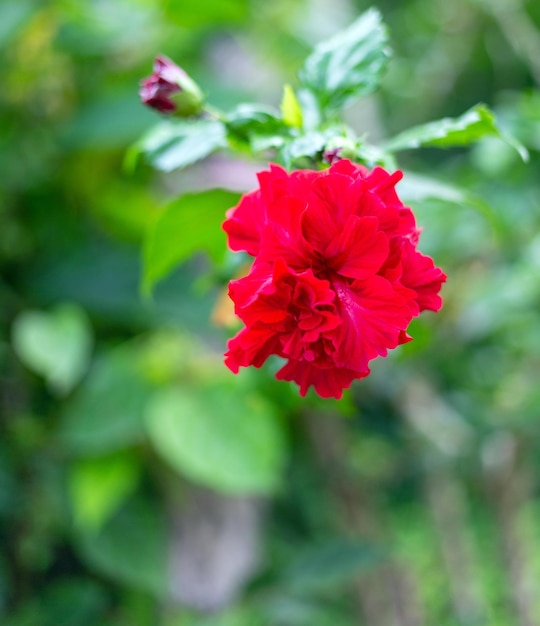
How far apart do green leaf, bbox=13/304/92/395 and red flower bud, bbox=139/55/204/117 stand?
724 mm

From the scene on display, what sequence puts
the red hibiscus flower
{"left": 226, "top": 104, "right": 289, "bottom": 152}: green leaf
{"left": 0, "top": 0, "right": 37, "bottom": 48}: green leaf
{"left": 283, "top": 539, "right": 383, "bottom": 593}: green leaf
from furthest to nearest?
{"left": 283, "top": 539, "right": 383, "bottom": 593}: green leaf → {"left": 0, "top": 0, "right": 37, "bottom": 48}: green leaf → {"left": 226, "top": 104, "right": 289, "bottom": 152}: green leaf → the red hibiscus flower

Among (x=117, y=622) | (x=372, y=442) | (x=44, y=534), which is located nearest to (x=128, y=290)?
(x=44, y=534)

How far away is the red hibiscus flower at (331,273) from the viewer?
1.37 feet

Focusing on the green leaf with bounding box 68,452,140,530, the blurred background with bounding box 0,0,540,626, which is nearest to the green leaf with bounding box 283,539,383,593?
the blurred background with bounding box 0,0,540,626

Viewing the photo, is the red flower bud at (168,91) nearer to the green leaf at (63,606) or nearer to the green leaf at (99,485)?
the green leaf at (99,485)

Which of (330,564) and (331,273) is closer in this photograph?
(331,273)

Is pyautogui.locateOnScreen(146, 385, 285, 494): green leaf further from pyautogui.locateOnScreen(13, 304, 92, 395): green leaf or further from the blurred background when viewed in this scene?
pyautogui.locateOnScreen(13, 304, 92, 395): green leaf

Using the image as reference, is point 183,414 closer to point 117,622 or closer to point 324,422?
point 324,422

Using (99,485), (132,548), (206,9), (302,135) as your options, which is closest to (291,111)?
(302,135)

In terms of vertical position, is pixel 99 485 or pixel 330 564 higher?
pixel 99 485

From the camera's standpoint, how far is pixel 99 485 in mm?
1313

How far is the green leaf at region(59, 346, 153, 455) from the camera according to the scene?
1321 mm

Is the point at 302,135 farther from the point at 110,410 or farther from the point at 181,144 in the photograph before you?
the point at 110,410

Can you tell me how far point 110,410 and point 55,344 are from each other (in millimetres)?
160
